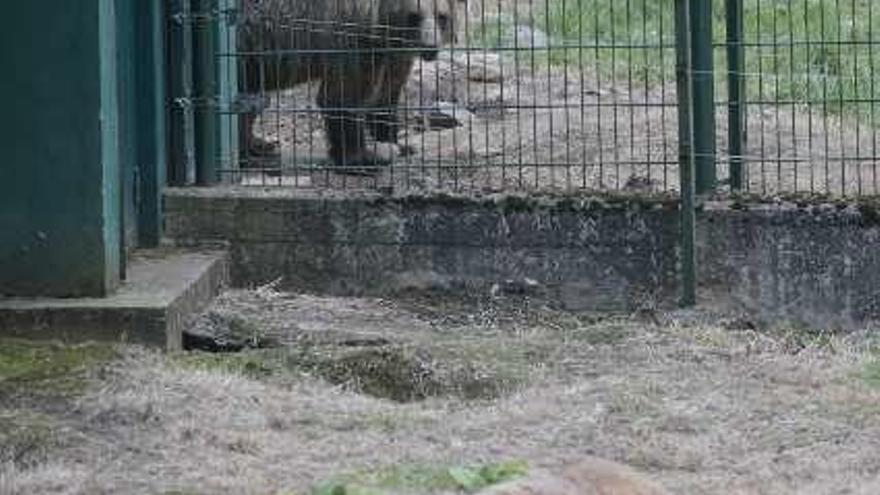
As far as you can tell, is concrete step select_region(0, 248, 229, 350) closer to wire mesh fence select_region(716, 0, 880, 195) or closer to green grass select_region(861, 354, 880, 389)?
green grass select_region(861, 354, 880, 389)

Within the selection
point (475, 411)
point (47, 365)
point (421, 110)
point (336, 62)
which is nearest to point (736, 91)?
point (421, 110)

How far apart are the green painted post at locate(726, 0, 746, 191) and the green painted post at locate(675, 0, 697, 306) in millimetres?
420

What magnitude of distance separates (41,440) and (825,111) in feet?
18.0

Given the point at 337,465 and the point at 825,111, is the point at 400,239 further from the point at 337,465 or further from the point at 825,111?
the point at 337,465

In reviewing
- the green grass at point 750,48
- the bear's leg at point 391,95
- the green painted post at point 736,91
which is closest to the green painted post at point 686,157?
the green painted post at point 736,91

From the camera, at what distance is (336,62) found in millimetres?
10266

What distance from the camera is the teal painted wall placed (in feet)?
23.8

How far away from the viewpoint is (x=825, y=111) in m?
9.90

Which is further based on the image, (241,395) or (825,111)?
(825,111)

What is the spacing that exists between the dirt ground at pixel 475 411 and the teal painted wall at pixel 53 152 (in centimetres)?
61

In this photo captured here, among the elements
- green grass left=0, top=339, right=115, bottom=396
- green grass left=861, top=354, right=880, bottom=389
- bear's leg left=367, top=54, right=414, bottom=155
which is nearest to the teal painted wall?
green grass left=0, top=339, right=115, bottom=396

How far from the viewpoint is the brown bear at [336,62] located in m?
10.1

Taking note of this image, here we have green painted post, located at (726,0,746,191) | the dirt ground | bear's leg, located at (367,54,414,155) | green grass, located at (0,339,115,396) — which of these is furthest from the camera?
bear's leg, located at (367,54,414,155)

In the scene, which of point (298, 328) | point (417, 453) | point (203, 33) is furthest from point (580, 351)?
point (203, 33)
